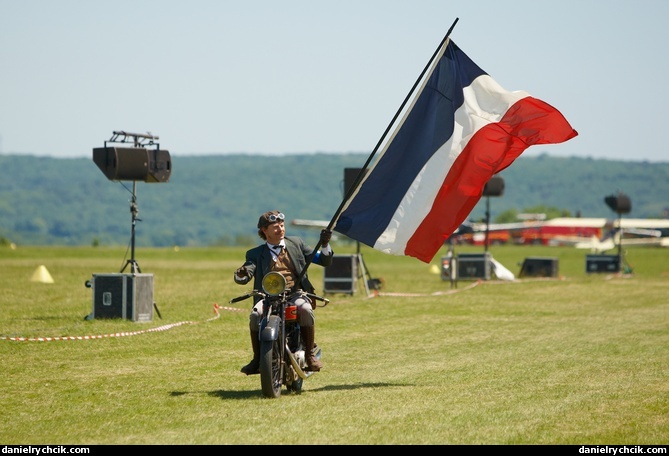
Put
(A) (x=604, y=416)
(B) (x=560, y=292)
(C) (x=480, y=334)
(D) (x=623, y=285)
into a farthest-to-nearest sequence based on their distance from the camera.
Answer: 1. (D) (x=623, y=285)
2. (B) (x=560, y=292)
3. (C) (x=480, y=334)
4. (A) (x=604, y=416)

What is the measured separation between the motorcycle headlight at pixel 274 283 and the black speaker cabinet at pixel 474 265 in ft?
82.2

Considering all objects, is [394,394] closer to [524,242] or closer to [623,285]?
[623,285]

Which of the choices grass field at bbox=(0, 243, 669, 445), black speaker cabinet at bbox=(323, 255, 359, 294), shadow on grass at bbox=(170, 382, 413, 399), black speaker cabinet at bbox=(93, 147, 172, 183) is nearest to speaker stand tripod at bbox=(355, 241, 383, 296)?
black speaker cabinet at bbox=(323, 255, 359, 294)

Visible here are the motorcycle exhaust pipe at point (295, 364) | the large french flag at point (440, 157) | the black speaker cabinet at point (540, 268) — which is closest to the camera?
the motorcycle exhaust pipe at point (295, 364)

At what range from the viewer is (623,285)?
1371 inches

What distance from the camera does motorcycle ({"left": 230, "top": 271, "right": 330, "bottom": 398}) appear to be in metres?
11.5

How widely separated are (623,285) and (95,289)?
19.0 m

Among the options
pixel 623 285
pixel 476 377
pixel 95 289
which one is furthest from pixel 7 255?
pixel 476 377

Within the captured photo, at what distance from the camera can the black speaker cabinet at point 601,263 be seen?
140 feet

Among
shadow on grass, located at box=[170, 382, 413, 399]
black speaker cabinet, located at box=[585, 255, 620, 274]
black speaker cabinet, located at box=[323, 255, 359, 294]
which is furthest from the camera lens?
black speaker cabinet, located at box=[585, 255, 620, 274]

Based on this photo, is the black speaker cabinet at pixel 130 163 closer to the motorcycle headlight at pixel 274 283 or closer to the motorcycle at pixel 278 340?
the motorcycle at pixel 278 340

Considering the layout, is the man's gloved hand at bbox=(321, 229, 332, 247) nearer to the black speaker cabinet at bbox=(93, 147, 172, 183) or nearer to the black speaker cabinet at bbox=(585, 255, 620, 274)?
the black speaker cabinet at bbox=(93, 147, 172, 183)

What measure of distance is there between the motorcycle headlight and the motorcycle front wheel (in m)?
0.47

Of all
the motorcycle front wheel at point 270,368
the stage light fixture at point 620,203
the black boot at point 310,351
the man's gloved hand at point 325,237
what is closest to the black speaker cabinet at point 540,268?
the stage light fixture at point 620,203
